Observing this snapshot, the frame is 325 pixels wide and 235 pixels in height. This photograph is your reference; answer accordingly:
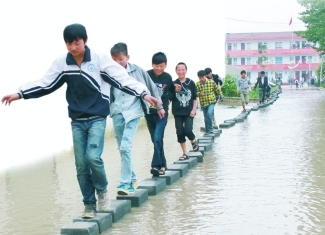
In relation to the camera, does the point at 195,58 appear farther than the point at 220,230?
Yes

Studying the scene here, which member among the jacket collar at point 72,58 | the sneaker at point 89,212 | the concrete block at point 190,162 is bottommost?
the concrete block at point 190,162

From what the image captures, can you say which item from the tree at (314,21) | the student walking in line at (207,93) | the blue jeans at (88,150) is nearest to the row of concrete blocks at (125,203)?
the blue jeans at (88,150)

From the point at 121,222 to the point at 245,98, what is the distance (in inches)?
748

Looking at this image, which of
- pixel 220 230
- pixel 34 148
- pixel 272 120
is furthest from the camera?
pixel 272 120

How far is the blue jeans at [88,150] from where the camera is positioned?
21.0 ft

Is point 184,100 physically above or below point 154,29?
below

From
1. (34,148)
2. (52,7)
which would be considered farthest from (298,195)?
(52,7)

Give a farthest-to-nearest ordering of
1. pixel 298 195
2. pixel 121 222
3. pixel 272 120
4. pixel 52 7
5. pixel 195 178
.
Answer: pixel 272 120
pixel 52 7
pixel 195 178
pixel 298 195
pixel 121 222

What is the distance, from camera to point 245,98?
25391 mm

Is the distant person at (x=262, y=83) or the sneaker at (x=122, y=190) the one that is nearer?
the sneaker at (x=122, y=190)

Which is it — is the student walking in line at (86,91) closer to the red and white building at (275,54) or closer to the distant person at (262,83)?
the distant person at (262,83)

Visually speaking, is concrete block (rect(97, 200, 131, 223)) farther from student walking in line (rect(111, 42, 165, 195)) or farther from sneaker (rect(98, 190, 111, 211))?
student walking in line (rect(111, 42, 165, 195))

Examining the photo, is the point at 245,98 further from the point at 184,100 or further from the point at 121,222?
the point at 121,222

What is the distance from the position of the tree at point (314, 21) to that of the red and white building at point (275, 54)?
4847 cm
